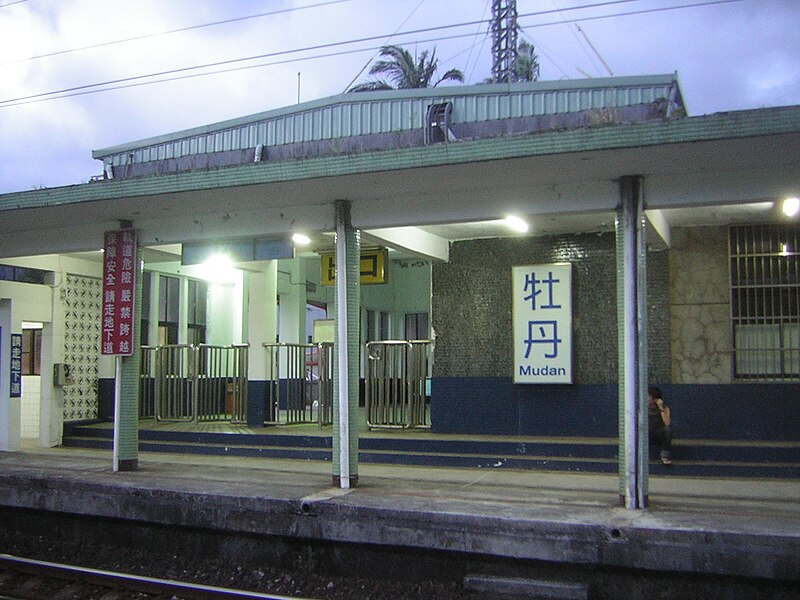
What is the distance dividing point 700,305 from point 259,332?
23.5 feet

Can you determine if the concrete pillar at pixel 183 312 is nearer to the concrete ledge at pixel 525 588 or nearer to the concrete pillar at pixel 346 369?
the concrete pillar at pixel 346 369

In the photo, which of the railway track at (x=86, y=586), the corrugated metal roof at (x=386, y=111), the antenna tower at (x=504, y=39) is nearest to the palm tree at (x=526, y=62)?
the antenna tower at (x=504, y=39)

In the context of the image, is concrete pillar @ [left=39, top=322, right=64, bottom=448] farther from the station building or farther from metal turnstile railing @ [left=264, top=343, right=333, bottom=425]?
metal turnstile railing @ [left=264, top=343, right=333, bottom=425]

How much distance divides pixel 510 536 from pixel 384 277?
18.7ft

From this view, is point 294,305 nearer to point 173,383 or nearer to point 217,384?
point 217,384

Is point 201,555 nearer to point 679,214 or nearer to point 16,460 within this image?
point 16,460

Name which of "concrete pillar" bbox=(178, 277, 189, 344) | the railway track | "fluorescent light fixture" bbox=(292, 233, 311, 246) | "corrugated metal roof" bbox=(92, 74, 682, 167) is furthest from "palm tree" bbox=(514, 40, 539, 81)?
the railway track

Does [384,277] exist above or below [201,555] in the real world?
above

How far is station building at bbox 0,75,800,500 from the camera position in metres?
8.02

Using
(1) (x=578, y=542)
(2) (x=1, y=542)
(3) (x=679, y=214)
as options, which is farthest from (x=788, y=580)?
(2) (x=1, y=542)

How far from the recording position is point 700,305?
11.0 meters

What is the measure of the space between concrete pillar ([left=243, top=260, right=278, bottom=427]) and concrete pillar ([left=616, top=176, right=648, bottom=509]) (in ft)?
24.2

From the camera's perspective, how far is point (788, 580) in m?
6.59

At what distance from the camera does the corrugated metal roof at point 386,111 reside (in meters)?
15.2
